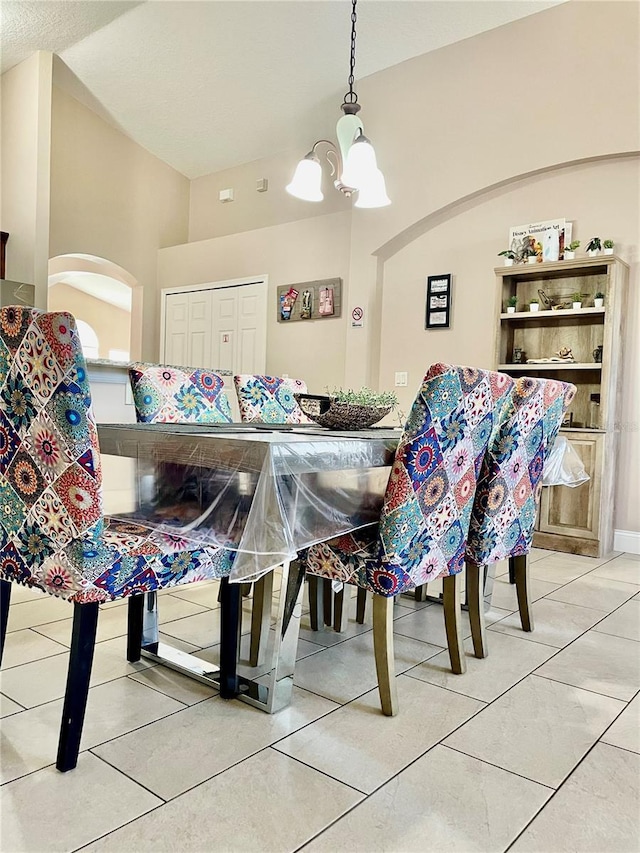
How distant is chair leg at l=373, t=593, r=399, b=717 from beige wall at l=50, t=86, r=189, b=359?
17.9ft

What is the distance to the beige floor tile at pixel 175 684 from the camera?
1.86m

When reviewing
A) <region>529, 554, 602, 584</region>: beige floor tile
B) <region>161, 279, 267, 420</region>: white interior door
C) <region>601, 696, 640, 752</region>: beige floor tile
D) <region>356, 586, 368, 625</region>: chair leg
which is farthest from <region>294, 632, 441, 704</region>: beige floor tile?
<region>161, 279, 267, 420</region>: white interior door

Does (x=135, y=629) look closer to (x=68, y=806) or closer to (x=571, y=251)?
(x=68, y=806)

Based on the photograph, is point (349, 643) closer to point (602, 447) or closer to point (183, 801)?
point (183, 801)

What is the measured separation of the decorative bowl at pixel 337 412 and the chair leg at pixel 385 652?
748 mm

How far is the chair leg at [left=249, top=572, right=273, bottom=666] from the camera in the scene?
2.02m

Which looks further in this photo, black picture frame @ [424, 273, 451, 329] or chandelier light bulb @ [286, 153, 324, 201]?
black picture frame @ [424, 273, 451, 329]

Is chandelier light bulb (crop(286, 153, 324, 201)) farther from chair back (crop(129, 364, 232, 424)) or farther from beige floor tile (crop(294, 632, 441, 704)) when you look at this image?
beige floor tile (crop(294, 632, 441, 704))

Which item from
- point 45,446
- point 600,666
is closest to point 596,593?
point 600,666

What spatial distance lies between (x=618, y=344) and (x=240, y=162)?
4.35 m

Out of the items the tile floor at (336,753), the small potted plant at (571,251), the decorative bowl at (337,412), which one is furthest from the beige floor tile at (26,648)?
the small potted plant at (571,251)

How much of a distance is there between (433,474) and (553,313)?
2837 millimetres

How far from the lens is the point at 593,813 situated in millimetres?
1376

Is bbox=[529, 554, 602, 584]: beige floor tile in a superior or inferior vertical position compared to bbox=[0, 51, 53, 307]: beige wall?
inferior
